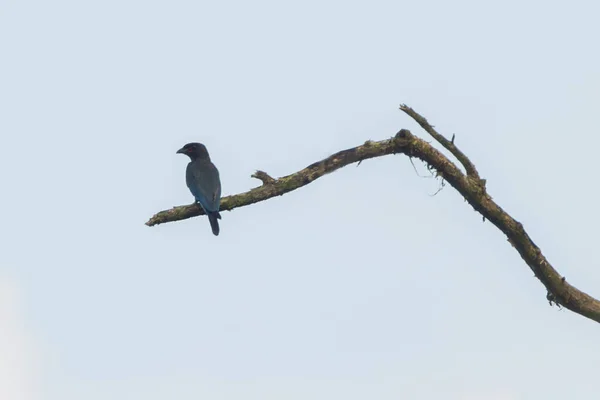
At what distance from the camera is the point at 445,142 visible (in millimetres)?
7645

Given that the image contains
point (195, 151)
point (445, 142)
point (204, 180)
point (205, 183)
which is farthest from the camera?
point (195, 151)

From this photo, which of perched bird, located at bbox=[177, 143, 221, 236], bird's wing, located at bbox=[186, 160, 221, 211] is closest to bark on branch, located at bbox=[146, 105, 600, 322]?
perched bird, located at bbox=[177, 143, 221, 236]

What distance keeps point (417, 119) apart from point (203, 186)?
172 inches

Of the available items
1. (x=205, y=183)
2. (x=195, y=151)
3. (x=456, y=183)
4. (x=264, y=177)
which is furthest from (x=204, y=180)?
(x=456, y=183)

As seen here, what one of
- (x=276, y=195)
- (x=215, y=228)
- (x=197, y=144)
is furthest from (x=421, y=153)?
(x=197, y=144)

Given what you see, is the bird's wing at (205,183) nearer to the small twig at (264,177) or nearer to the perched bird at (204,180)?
the perched bird at (204,180)

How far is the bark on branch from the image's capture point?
25.0ft

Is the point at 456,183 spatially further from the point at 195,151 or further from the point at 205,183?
the point at 195,151

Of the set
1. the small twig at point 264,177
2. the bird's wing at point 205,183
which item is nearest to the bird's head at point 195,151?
the bird's wing at point 205,183

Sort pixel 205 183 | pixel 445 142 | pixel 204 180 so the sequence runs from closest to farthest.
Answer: pixel 445 142 → pixel 205 183 → pixel 204 180

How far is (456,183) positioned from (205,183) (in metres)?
4.63

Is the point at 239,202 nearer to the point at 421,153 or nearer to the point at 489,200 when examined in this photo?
the point at 421,153

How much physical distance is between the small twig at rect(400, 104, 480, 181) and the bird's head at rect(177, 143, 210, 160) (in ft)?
20.8

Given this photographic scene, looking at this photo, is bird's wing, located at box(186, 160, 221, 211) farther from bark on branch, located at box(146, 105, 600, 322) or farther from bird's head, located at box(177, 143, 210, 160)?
bark on branch, located at box(146, 105, 600, 322)
